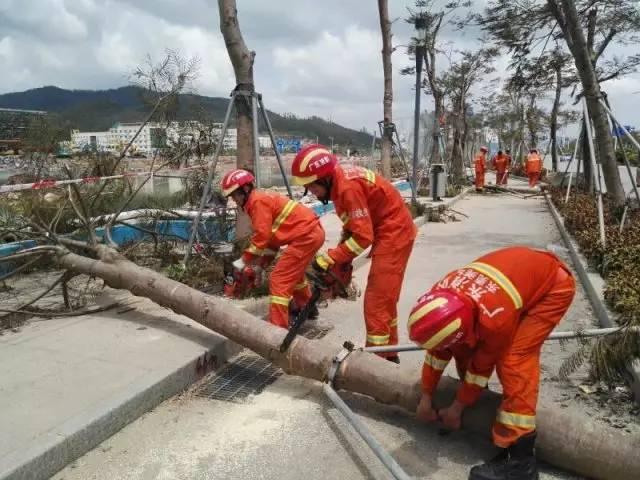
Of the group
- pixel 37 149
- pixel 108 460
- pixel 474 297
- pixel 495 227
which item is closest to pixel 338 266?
pixel 474 297

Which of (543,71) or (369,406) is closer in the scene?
(369,406)

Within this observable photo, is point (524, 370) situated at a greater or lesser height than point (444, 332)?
lesser

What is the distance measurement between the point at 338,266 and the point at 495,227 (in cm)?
777

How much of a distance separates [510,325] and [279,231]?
2371mm

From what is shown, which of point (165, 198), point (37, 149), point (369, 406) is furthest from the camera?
point (37, 149)

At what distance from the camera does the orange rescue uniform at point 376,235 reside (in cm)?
347

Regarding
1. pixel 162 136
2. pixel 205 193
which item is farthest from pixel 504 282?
pixel 162 136

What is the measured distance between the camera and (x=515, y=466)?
2422mm

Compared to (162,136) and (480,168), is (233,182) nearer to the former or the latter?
(162,136)

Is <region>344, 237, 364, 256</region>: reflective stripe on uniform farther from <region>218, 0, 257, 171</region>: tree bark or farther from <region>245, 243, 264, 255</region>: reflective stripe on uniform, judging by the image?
<region>218, 0, 257, 171</region>: tree bark

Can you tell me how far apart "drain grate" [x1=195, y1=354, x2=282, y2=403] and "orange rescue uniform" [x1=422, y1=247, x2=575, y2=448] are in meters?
1.41

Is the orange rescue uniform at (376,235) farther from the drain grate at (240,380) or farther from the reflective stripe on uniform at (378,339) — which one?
the drain grate at (240,380)

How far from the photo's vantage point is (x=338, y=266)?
11.6 ft

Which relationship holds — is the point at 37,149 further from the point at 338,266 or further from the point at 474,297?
the point at 474,297
